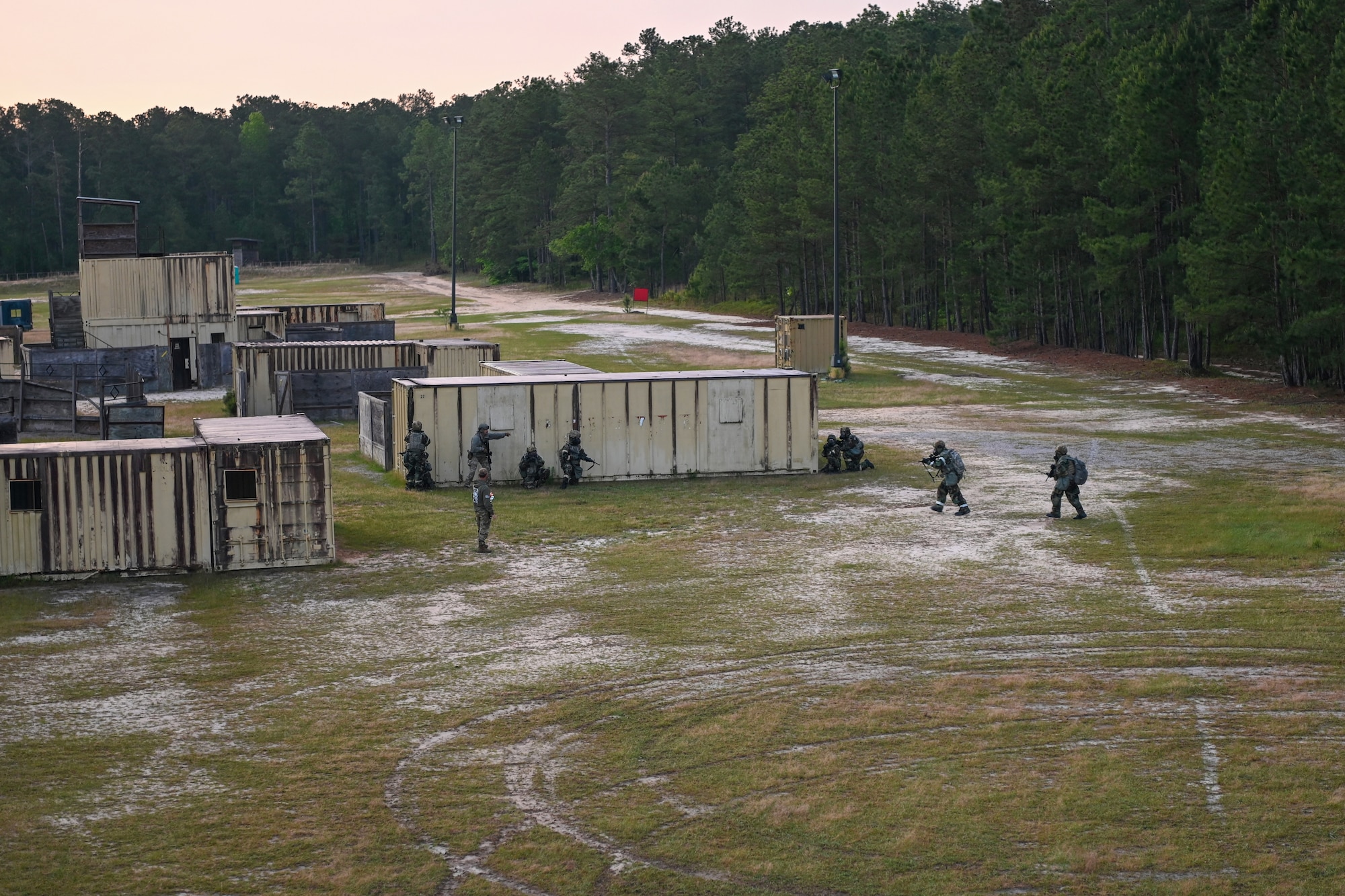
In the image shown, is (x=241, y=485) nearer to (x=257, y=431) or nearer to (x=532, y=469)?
(x=257, y=431)

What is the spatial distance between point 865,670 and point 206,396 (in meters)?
39.8

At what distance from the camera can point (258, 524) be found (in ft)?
74.4

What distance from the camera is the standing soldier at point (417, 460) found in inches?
1174

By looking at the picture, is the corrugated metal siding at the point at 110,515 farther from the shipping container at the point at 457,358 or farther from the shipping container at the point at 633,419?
the shipping container at the point at 457,358

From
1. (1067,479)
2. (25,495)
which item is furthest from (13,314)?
(1067,479)

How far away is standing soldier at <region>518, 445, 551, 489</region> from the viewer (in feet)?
99.2

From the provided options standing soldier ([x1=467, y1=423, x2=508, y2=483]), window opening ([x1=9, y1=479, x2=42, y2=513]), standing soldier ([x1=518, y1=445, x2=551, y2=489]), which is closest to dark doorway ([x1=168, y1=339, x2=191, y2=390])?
standing soldier ([x1=518, y1=445, x2=551, y2=489])

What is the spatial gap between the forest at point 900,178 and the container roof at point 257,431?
105ft

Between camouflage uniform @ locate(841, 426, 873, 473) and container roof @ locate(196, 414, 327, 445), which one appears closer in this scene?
container roof @ locate(196, 414, 327, 445)

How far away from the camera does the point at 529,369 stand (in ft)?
121

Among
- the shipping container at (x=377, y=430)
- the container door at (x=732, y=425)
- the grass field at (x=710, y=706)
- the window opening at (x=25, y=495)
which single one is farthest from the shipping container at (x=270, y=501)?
the container door at (x=732, y=425)

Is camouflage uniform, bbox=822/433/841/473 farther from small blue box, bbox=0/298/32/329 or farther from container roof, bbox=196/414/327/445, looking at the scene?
small blue box, bbox=0/298/32/329

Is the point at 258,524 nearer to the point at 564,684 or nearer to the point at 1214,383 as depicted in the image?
the point at 564,684

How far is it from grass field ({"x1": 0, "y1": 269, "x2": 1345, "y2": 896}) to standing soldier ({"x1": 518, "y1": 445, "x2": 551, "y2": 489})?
2136 millimetres
